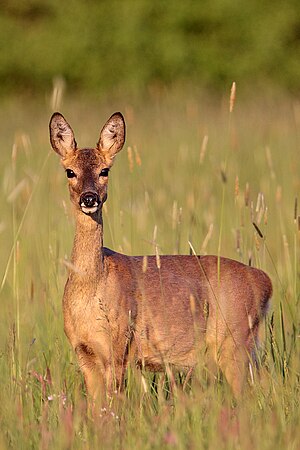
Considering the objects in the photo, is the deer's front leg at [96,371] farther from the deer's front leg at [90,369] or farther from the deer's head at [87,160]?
the deer's head at [87,160]

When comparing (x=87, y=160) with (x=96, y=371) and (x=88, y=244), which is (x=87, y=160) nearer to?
(x=88, y=244)

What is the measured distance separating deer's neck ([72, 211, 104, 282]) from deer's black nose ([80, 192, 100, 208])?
0.89 feet

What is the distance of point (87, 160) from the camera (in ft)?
18.8

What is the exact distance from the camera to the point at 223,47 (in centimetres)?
2670

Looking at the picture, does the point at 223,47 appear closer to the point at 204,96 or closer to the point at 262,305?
the point at 204,96

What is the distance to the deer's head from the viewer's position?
→ 17.8 feet

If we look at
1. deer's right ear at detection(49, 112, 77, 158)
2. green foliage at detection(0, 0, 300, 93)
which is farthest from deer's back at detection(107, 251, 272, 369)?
green foliage at detection(0, 0, 300, 93)

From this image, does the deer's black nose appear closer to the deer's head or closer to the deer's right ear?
the deer's head

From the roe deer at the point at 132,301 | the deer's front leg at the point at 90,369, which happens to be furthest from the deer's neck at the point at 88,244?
the deer's front leg at the point at 90,369

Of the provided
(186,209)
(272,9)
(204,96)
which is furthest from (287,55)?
(186,209)

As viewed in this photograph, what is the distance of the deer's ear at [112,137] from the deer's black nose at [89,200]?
22.6 inches

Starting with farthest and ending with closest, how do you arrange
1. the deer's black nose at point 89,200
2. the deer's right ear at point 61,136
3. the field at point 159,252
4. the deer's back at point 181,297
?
1. the deer's right ear at point 61,136
2. the deer's back at point 181,297
3. the deer's black nose at point 89,200
4. the field at point 159,252

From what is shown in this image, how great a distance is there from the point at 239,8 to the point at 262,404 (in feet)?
73.2

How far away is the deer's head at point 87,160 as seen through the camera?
5.43 metres
